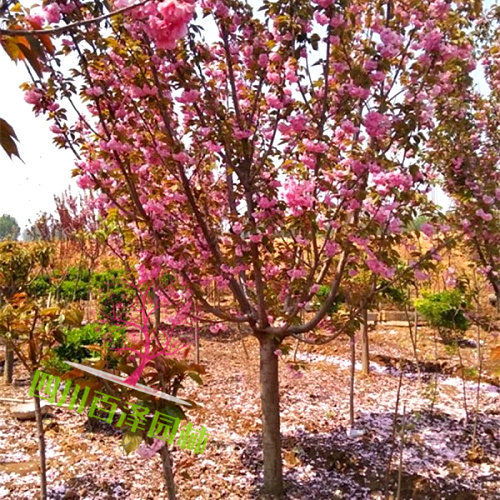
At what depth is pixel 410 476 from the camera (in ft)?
12.0

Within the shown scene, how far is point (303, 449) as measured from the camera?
4.05 m

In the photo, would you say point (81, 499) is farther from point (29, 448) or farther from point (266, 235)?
point (266, 235)

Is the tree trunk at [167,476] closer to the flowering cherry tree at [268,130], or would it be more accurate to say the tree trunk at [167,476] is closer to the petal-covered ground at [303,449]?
the petal-covered ground at [303,449]

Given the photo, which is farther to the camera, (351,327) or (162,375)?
(351,327)

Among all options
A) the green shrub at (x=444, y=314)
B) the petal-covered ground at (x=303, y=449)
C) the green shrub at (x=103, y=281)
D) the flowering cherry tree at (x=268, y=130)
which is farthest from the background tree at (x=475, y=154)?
the green shrub at (x=103, y=281)

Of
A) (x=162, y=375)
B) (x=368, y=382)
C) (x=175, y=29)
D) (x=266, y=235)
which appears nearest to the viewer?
(x=175, y=29)

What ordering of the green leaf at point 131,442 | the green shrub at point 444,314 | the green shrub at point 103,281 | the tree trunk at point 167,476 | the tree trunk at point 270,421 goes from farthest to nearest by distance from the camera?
the green shrub at point 103,281 < the green shrub at point 444,314 < the tree trunk at point 270,421 < the tree trunk at point 167,476 < the green leaf at point 131,442

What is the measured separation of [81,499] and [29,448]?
1077mm

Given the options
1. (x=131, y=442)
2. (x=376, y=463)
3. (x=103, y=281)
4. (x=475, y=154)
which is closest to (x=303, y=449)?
(x=376, y=463)

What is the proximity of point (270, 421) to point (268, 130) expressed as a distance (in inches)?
83.8

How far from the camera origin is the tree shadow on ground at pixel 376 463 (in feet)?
11.2

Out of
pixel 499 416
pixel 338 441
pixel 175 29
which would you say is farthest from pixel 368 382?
pixel 175 29

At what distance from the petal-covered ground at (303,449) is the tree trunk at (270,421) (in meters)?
0.15

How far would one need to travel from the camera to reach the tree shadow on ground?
11.2 feet
